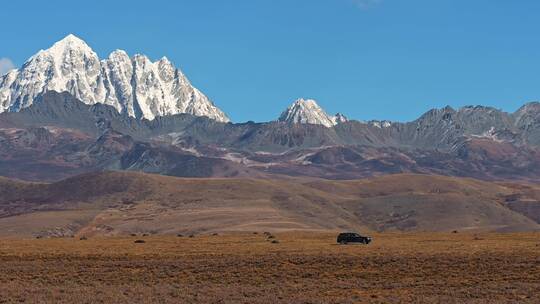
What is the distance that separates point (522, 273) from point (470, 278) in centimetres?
482

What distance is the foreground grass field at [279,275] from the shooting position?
6419 centimetres

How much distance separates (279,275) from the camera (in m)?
76.6

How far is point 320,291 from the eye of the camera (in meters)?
67.1

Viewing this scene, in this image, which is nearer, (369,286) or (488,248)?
(369,286)

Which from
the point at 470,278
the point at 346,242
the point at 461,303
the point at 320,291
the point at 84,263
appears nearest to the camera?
the point at 461,303

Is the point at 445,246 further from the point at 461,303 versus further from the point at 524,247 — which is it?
the point at 461,303

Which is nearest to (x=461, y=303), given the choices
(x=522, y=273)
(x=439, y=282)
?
(x=439, y=282)

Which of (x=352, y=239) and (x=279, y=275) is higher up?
(x=352, y=239)

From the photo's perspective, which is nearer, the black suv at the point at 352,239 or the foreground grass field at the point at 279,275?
the foreground grass field at the point at 279,275

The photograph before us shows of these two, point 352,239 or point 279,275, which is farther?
point 352,239

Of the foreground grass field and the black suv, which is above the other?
the black suv

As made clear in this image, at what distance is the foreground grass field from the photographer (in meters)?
64.2

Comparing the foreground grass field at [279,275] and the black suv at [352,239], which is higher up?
the black suv at [352,239]

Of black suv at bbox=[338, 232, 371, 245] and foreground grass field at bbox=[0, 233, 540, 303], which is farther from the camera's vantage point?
black suv at bbox=[338, 232, 371, 245]
